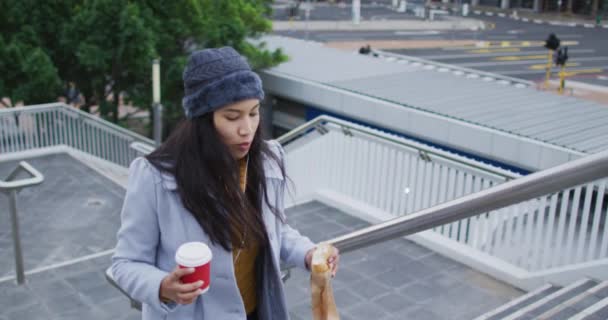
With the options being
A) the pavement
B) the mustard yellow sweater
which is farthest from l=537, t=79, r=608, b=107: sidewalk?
the mustard yellow sweater

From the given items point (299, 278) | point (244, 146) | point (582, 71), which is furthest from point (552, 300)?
point (582, 71)

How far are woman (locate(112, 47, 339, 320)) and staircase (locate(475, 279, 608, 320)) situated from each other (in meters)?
2.75

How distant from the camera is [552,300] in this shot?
198 inches

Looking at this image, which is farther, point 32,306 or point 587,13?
point 587,13

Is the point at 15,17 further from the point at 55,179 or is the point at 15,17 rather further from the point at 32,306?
the point at 32,306

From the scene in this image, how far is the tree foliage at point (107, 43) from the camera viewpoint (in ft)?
42.7

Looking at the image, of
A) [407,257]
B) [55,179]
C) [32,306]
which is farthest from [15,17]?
[407,257]

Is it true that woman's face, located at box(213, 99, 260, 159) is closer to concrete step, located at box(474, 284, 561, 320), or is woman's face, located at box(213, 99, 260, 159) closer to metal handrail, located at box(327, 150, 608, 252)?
metal handrail, located at box(327, 150, 608, 252)

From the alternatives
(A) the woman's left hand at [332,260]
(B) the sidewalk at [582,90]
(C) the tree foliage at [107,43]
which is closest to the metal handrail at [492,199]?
(A) the woman's left hand at [332,260]

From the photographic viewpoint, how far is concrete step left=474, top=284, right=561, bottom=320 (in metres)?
4.75

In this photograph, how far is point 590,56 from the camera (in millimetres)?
30672

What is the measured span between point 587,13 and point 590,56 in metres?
21.7

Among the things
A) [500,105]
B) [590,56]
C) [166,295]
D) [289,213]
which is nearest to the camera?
[166,295]

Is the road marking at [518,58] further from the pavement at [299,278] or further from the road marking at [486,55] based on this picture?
the pavement at [299,278]
